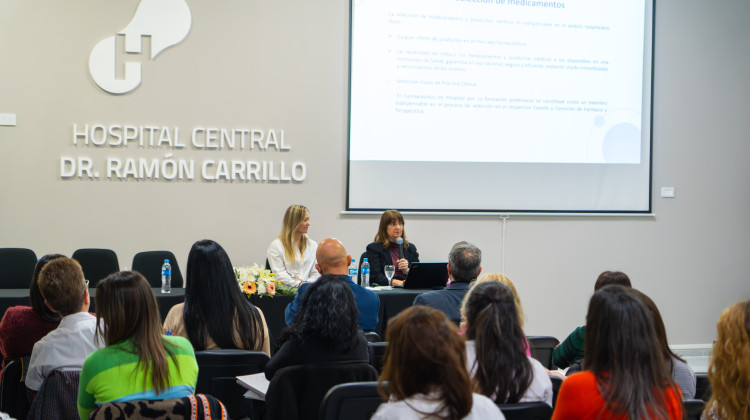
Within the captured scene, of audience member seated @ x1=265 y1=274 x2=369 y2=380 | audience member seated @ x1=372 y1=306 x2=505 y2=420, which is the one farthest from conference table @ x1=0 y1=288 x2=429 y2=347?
audience member seated @ x1=372 y1=306 x2=505 y2=420

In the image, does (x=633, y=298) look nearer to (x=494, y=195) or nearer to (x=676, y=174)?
(x=494, y=195)

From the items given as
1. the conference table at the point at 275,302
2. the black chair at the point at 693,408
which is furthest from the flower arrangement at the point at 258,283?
the black chair at the point at 693,408

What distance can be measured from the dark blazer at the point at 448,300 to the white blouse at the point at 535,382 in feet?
4.29

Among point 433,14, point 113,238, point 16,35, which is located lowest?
point 113,238

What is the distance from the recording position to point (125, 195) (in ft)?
18.8

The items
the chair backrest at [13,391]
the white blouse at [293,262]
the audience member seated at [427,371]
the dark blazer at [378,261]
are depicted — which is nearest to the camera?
the audience member seated at [427,371]

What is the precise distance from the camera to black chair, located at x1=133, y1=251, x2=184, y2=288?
523 centimetres

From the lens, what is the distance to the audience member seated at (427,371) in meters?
1.57

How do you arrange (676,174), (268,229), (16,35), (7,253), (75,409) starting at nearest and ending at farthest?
(75,409)
(7,253)
(16,35)
(268,229)
(676,174)

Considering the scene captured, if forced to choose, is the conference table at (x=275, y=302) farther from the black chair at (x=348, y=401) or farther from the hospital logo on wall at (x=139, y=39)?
the black chair at (x=348, y=401)

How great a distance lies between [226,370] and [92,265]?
302 cm

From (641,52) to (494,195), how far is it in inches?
80.4

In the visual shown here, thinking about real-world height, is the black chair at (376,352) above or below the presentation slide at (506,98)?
below

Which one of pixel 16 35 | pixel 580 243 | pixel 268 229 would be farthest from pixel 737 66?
pixel 16 35
